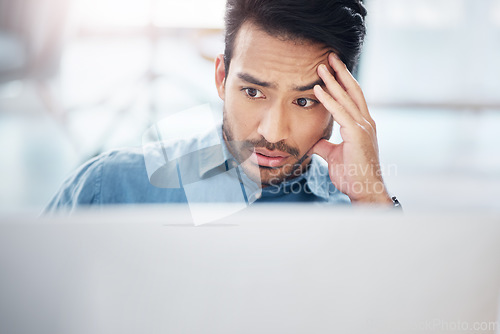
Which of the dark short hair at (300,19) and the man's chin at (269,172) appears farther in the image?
the man's chin at (269,172)

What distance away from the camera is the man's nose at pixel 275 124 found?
0.95 meters

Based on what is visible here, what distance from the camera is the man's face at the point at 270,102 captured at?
0.94 meters

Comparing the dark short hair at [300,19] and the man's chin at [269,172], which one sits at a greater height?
the dark short hair at [300,19]

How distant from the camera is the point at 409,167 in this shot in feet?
3.52

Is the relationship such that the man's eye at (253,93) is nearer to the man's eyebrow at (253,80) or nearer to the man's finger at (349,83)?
A: the man's eyebrow at (253,80)

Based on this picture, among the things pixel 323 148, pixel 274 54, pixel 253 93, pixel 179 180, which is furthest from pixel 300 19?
pixel 179 180

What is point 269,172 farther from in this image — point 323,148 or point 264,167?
point 323,148

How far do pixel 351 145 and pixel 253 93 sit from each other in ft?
0.90

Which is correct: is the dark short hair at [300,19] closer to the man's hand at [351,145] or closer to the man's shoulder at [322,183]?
the man's hand at [351,145]

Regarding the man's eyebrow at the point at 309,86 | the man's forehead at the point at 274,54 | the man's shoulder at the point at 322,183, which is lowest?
the man's shoulder at the point at 322,183

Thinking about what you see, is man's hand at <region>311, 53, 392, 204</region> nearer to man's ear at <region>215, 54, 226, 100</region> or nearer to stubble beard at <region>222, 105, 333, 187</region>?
stubble beard at <region>222, 105, 333, 187</region>

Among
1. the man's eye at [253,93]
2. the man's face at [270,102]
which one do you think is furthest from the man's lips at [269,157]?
the man's eye at [253,93]

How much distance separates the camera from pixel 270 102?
3.13ft

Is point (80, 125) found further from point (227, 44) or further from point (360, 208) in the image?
point (360, 208)
